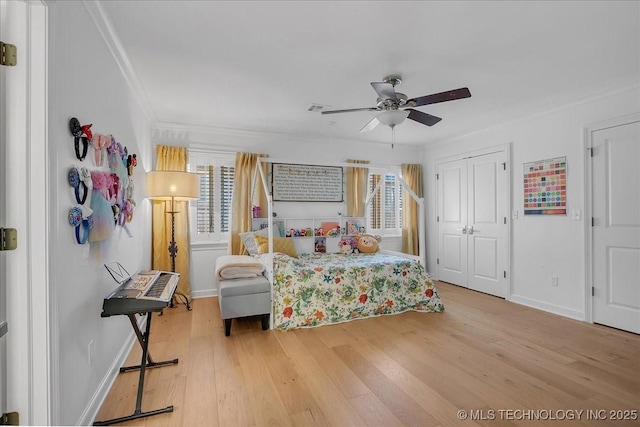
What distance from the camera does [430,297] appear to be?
3.63 m

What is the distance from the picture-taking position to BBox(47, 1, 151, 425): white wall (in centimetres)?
134

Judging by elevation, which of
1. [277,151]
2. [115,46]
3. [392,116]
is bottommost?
[392,116]

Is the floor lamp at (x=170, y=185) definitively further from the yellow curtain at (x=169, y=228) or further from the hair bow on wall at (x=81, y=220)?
the hair bow on wall at (x=81, y=220)

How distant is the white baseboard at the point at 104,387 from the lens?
1679mm

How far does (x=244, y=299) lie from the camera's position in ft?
9.95

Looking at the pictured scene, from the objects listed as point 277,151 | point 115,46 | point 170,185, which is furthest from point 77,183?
point 277,151

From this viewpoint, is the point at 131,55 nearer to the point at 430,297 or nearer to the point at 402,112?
the point at 402,112

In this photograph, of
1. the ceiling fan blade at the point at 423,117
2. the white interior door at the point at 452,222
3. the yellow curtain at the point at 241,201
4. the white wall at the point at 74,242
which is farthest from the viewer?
the white interior door at the point at 452,222

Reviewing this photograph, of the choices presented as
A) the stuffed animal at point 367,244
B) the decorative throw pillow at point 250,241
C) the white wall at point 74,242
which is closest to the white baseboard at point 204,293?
the decorative throw pillow at point 250,241

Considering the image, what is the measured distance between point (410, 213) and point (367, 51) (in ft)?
11.7

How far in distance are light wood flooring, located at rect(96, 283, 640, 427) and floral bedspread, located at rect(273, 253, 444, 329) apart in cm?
16

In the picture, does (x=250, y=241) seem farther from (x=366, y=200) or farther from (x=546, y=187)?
(x=546, y=187)

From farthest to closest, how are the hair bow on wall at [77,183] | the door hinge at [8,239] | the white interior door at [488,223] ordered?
the white interior door at [488,223]
the hair bow on wall at [77,183]
the door hinge at [8,239]

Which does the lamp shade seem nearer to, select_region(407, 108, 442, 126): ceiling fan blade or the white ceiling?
the white ceiling
